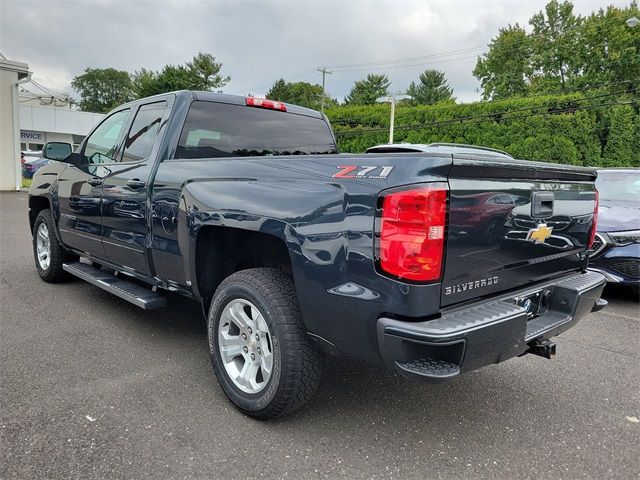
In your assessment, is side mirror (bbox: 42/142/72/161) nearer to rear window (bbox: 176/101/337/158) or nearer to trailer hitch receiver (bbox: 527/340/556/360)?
rear window (bbox: 176/101/337/158)

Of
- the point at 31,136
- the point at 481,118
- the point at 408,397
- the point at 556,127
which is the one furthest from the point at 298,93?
the point at 408,397

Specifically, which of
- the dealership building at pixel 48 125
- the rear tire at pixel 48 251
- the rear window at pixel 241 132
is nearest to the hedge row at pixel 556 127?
the rear window at pixel 241 132

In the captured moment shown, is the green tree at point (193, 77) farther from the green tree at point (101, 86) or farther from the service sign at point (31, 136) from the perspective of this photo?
the green tree at point (101, 86)

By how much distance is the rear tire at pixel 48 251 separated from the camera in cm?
515

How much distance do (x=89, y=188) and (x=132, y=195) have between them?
93cm

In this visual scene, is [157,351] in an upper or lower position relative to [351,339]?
lower

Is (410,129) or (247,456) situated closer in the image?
(247,456)

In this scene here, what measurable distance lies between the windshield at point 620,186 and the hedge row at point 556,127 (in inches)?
522

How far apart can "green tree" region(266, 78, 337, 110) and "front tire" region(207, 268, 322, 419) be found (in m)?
59.5

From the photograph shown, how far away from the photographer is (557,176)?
8.89 feet

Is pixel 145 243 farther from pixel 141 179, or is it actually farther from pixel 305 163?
pixel 305 163

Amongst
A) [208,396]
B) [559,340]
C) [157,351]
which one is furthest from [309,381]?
Answer: [559,340]

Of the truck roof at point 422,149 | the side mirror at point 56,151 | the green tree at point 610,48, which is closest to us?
the truck roof at point 422,149

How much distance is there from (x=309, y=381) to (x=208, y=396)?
2.68 feet
